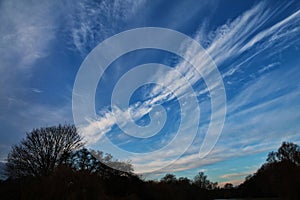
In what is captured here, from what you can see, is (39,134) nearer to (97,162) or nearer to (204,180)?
(97,162)

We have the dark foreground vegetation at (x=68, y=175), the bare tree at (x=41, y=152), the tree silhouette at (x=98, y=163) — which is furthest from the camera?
the tree silhouette at (x=98, y=163)

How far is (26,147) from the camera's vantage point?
28.3 m

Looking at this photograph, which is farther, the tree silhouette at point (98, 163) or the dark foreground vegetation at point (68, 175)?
the tree silhouette at point (98, 163)

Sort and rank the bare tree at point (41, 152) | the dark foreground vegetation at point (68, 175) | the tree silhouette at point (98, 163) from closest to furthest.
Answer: the dark foreground vegetation at point (68, 175) → the bare tree at point (41, 152) → the tree silhouette at point (98, 163)

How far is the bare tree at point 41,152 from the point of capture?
1072 inches

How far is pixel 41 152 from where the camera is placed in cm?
2812

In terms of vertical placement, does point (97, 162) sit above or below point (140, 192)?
above

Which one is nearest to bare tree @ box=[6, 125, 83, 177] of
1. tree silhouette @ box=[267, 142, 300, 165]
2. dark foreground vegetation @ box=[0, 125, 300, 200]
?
dark foreground vegetation @ box=[0, 125, 300, 200]

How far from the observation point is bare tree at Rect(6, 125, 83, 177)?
27.2 m

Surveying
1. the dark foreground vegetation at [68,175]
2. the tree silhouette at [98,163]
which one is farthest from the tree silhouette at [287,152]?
the tree silhouette at [98,163]

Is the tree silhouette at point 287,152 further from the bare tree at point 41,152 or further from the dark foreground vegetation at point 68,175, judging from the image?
the bare tree at point 41,152

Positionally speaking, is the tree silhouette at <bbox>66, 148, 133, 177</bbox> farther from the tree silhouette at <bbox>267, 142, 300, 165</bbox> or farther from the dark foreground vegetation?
the tree silhouette at <bbox>267, 142, 300, 165</bbox>

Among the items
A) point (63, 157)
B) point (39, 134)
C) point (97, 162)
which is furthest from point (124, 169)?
point (39, 134)

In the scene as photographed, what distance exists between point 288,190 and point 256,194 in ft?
170
